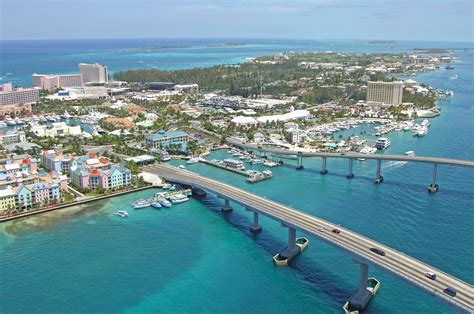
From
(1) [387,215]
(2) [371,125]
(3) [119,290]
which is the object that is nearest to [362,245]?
(1) [387,215]

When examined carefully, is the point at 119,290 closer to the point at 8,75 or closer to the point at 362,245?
the point at 362,245

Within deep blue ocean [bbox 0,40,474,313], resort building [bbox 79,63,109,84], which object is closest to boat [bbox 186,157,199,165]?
deep blue ocean [bbox 0,40,474,313]

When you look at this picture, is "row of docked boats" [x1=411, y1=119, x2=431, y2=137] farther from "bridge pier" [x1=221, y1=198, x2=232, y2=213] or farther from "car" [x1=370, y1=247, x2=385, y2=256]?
"car" [x1=370, y1=247, x2=385, y2=256]

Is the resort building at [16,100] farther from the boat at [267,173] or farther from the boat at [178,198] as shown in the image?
the boat at [178,198]

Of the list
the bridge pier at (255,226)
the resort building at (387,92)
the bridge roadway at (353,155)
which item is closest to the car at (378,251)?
the bridge pier at (255,226)

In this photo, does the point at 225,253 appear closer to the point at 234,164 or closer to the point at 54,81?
the point at 234,164

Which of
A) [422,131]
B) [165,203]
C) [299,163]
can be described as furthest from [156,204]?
[422,131]
